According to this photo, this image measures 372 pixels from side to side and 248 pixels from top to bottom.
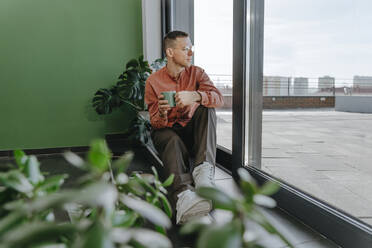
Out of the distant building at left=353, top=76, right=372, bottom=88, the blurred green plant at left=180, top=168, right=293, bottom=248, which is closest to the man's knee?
the distant building at left=353, top=76, right=372, bottom=88

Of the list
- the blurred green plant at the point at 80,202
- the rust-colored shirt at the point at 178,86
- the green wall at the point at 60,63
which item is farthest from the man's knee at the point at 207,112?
the green wall at the point at 60,63

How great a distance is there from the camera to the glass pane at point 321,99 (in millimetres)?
1103

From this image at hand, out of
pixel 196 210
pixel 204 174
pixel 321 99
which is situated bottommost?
pixel 196 210

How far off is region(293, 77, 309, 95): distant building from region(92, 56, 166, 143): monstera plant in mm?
1448

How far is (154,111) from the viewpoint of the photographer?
5.72 feet

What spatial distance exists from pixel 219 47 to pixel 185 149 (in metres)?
1.01

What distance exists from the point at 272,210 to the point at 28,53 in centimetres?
274

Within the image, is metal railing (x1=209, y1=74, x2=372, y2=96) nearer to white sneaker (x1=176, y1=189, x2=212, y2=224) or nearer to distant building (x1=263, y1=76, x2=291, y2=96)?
distant building (x1=263, y1=76, x2=291, y2=96)

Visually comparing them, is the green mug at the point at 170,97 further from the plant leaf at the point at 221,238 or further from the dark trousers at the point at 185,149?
the plant leaf at the point at 221,238

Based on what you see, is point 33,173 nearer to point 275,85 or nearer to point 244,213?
point 244,213

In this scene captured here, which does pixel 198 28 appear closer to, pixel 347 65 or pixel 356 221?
pixel 347 65

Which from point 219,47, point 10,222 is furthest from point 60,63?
point 10,222

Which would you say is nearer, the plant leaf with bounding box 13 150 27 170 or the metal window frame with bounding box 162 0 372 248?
the plant leaf with bounding box 13 150 27 170

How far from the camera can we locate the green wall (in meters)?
2.86
